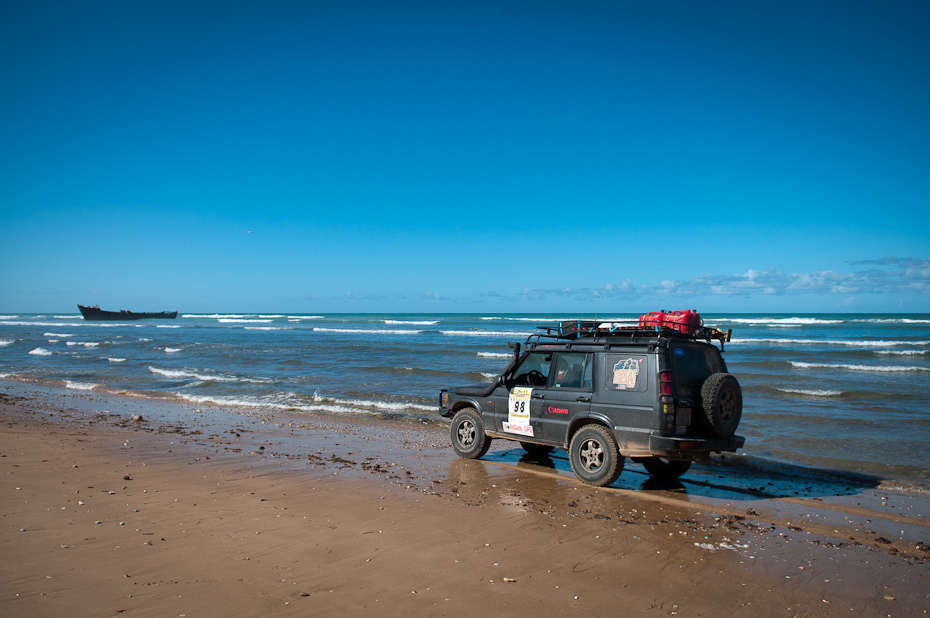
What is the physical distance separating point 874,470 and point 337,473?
8207 millimetres

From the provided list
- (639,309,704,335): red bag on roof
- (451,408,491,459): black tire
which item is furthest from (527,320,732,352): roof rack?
(451,408,491,459): black tire

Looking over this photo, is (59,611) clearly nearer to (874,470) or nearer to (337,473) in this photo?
(337,473)

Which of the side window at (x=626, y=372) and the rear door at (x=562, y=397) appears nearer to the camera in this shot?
the side window at (x=626, y=372)

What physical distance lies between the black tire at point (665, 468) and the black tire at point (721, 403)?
1.16m

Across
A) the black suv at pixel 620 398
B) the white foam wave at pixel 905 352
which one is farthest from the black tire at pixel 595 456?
the white foam wave at pixel 905 352

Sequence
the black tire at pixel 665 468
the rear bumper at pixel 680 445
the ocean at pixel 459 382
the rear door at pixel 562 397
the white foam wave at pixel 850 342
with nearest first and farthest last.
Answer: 1. the rear bumper at pixel 680 445
2. the rear door at pixel 562 397
3. the black tire at pixel 665 468
4. the ocean at pixel 459 382
5. the white foam wave at pixel 850 342

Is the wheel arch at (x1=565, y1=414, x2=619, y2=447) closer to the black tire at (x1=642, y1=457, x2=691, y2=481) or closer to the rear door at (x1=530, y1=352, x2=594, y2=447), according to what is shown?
the rear door at (x1=530, y1=352, x2=594, y2=447)

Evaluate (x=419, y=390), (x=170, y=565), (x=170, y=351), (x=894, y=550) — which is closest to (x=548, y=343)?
(x=894, y=550)

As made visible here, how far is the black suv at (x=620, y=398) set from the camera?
22.6ft

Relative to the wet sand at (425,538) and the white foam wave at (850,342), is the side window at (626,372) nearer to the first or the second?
the wet sand at (425,538)

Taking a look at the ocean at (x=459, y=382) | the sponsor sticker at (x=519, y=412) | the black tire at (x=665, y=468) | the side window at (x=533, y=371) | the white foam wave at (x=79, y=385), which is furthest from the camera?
the white foam wave at (x=79, y=385)

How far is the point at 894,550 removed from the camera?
543cm

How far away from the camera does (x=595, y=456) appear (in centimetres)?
751

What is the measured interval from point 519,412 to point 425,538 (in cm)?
330
